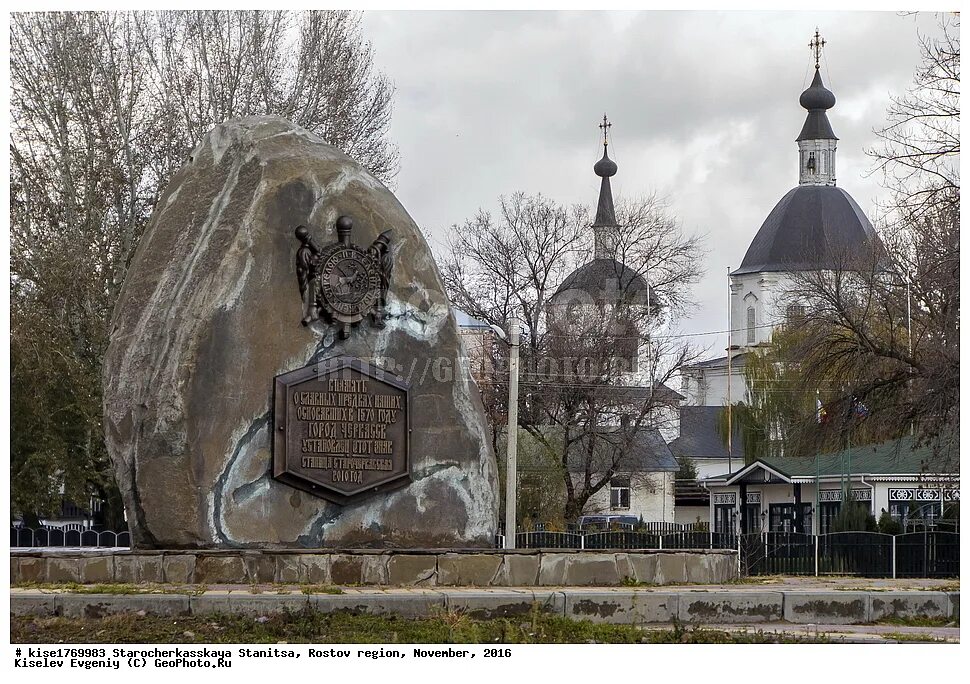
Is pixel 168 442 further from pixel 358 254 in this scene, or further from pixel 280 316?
pixel 358 254

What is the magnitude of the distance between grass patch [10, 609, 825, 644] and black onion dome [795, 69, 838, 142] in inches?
3307

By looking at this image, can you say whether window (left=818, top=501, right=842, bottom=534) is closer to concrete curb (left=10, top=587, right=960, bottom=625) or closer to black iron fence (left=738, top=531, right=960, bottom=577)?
black iron fence (left=738, top=531, right=960, bottom=577)

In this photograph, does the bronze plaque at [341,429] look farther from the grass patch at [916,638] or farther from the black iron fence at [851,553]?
the black iron fence at [851,553]

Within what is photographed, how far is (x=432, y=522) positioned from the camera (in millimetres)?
14734

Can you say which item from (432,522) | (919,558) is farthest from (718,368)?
(432,522)

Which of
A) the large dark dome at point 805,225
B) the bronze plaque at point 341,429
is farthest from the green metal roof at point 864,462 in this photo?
the large dark dome at point 805,225

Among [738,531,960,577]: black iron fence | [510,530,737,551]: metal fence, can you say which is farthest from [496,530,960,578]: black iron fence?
[510,530,737,551]: metal fence

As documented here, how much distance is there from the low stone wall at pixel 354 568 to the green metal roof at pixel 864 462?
79.9 feet

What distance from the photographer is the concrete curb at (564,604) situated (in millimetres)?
11391

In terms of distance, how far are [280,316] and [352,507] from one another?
205 cm

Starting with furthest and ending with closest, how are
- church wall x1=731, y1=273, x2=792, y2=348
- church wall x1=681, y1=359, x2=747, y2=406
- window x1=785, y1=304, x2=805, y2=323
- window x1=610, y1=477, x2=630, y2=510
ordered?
church wall x1=731, y1=273, x2=792, y2=348
church wall x1=681, y1=359, x2=747, y2=406
window x1=610, y1=477, x2=630, y2=510
window x1=785, y1=304, x2=805, y2=323

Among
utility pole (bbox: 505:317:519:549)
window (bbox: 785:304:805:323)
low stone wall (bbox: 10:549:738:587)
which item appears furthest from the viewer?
window (bbox: 785:304:805:323)

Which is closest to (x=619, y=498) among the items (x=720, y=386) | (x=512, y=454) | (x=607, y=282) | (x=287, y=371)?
(x=607, y=282)

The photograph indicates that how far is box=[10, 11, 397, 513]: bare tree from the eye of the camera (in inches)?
1208
